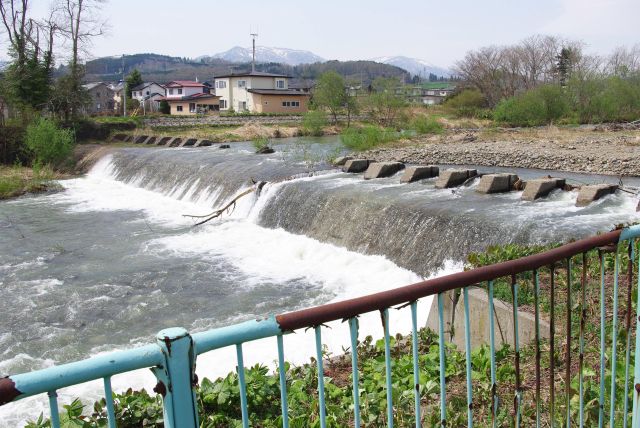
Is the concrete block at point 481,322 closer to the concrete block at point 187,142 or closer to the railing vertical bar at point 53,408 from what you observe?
the railing vertical bar at point 53,408

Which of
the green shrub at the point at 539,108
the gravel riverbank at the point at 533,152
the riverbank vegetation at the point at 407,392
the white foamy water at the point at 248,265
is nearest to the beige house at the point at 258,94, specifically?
the green shrub at the point at 539,108

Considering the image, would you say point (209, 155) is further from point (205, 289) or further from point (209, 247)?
point (205, 289)

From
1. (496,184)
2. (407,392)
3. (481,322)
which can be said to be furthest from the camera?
(496,184)

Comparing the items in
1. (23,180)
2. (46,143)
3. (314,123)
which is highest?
(314,123)

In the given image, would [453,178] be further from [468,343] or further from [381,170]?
[468,343]

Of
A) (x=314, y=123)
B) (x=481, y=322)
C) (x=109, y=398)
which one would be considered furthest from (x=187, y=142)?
(x=109, y=398)

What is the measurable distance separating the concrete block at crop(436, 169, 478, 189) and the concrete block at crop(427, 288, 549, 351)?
8.11 m

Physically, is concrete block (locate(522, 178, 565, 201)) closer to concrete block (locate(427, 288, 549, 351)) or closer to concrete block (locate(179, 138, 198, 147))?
concrete block (locate(427, 288, 549, 351))

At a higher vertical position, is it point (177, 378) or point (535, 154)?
point (535, 154)

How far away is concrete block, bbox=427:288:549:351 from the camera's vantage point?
5.18 metres

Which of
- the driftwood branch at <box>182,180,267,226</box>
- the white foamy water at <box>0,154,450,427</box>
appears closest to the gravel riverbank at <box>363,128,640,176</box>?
the driftwood branch at <box>182,180,267,226</box>

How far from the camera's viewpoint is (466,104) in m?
51.4

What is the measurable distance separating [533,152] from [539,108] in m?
17.0

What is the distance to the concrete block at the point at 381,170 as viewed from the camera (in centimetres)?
1589
